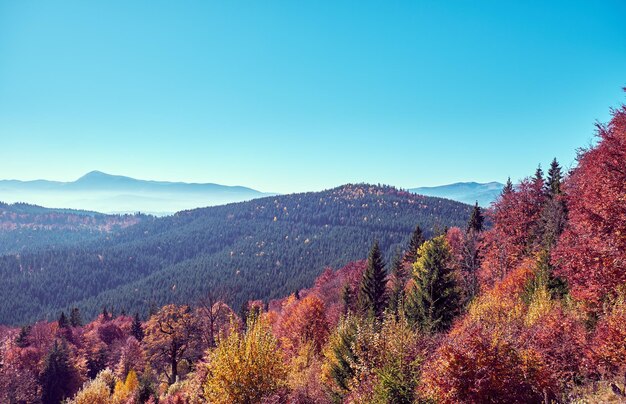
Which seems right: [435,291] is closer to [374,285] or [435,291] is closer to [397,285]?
[374,285]

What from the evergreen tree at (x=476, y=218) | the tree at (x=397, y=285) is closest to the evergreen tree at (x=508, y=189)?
the evergreen tree at (x=476, y=218)

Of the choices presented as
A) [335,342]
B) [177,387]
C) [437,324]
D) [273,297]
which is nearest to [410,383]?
[335,342]

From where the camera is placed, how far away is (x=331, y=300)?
273 ft

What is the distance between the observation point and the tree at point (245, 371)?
18.8 m

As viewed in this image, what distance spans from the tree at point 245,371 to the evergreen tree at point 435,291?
1750 cm

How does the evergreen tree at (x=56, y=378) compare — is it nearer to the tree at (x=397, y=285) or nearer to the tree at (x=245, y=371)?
the tree at (x=397, y=285)

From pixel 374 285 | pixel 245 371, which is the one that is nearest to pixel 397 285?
pixel 374 285

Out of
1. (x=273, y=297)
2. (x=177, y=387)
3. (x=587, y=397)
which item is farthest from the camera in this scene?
(x=273, y=297)

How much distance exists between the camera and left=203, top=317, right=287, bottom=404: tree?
1883 centimetres

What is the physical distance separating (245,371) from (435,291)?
A: 69.5 feet

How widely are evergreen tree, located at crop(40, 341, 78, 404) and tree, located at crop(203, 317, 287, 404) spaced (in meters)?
63.4

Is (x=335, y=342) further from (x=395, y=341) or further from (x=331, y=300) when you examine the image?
(x=331, y=300)

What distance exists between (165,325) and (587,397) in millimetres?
52642

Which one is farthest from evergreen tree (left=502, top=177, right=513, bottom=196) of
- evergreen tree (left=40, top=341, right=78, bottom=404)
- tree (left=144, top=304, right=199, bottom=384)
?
evergreen tree (left=40, top=341, right=78, bottom=404)
